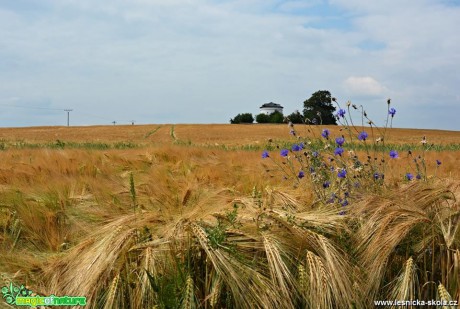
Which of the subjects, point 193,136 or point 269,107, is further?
point 269,107

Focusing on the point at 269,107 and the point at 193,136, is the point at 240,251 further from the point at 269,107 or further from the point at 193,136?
the point at 269,107

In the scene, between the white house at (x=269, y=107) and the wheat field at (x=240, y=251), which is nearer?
the wheat field at (x=240, y=251)

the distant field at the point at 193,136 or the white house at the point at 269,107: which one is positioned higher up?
the white house at the point at 269,107

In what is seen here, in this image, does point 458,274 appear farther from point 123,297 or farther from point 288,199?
point 123,297

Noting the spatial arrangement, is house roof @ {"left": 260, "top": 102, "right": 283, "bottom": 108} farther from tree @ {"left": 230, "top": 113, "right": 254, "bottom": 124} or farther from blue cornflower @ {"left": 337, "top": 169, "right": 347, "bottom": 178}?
blue cornflower @ {"left": 337, "top": 169, "right": 347, "bottom": 178}

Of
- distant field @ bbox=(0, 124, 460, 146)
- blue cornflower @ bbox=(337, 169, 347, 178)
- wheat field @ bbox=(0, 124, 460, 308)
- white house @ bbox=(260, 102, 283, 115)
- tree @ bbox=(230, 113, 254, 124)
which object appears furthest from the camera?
white house @ bbox=(260, 102, 283, 115)

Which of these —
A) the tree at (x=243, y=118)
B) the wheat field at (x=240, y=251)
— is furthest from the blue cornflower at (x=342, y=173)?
the tree at (x=243, y=118)

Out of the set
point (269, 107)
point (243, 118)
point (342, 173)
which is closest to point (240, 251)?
point (342, 173)

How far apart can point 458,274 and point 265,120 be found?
65.9 metres

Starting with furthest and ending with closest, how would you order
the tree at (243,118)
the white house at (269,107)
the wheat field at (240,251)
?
1. the white house at (269,107)
2. the tree at (243,118)
3. the wheat field at (240,251)

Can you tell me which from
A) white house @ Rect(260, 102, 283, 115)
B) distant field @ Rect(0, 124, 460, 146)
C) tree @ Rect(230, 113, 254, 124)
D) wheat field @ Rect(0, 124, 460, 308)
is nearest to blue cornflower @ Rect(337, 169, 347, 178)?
wheat field @ Rect(0, 124, 460, 308)

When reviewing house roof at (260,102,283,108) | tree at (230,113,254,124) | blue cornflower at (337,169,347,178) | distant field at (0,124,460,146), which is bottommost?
distant field at (0,124,460,146)

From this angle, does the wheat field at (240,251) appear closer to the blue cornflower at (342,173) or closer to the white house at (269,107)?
the blue cornflower at (342,173)

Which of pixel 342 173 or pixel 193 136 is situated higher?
pixel 342 173
